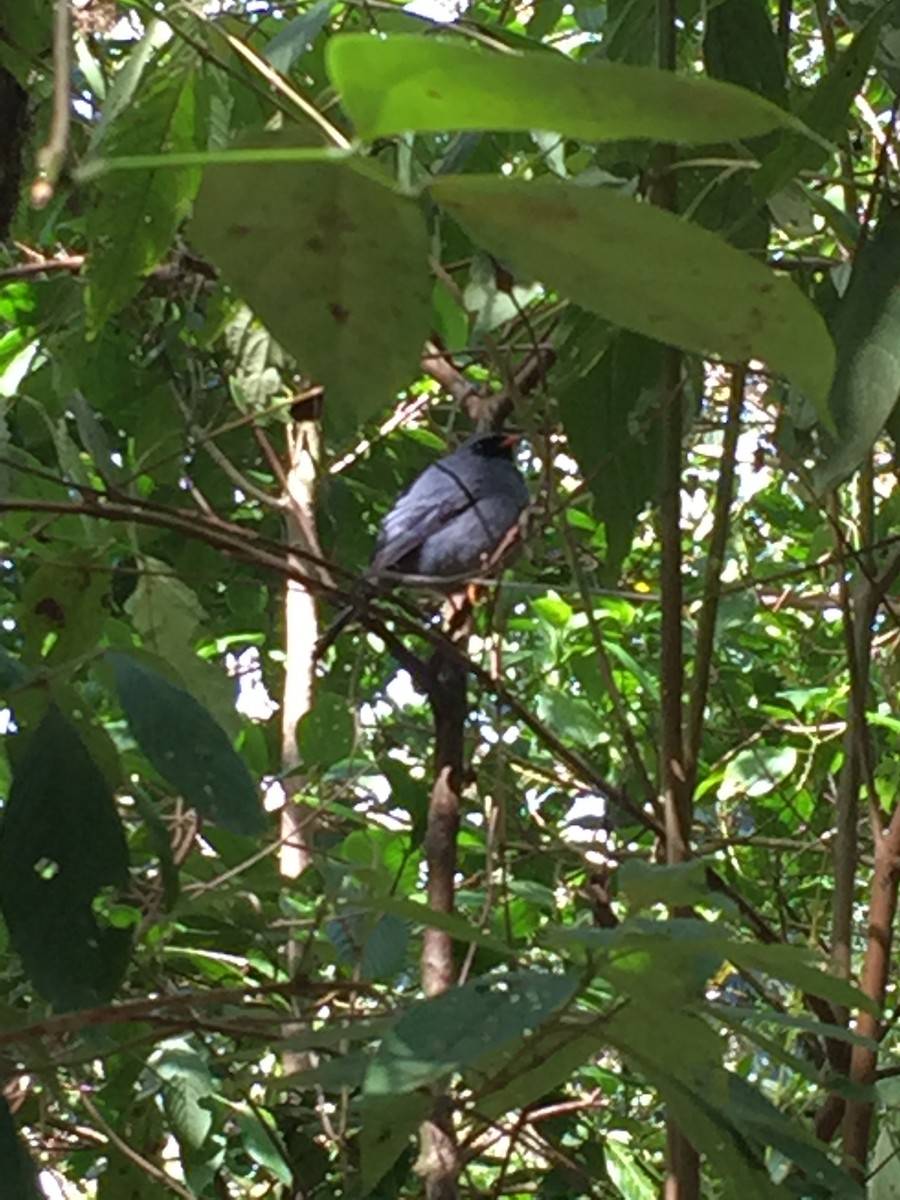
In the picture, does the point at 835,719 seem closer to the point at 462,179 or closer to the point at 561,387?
the point at 561,387

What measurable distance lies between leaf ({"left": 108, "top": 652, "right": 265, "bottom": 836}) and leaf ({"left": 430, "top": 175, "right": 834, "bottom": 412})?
0.41m

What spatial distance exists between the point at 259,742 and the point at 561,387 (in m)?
0.53

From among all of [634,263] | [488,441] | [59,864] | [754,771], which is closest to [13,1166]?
[59,864]

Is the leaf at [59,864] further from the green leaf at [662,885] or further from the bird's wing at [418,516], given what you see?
the bird's wing at [418,516]

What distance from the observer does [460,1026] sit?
0.45 metres

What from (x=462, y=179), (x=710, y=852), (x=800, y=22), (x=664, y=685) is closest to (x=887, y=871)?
(x=664, y=685)

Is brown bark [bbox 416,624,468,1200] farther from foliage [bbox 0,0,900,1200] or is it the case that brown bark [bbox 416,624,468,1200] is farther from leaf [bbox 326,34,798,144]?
leaf [bbox 326,34,798,144]

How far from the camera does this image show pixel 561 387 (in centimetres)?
74

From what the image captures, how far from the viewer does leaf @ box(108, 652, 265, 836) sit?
2.17 ft

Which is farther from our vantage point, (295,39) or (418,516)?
(418,516)

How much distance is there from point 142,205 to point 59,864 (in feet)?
0.92

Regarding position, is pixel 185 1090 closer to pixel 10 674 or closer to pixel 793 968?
pixel 10 674

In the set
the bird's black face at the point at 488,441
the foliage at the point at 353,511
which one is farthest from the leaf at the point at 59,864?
the bird's black face at the point at 488,441

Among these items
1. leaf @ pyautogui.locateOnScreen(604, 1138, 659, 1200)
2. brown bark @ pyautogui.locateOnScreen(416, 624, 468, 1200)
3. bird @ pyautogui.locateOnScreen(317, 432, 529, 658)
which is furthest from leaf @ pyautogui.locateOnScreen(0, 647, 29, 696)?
bird @ pyautogui.locateOnScreen(317, 432, 529, 658)
